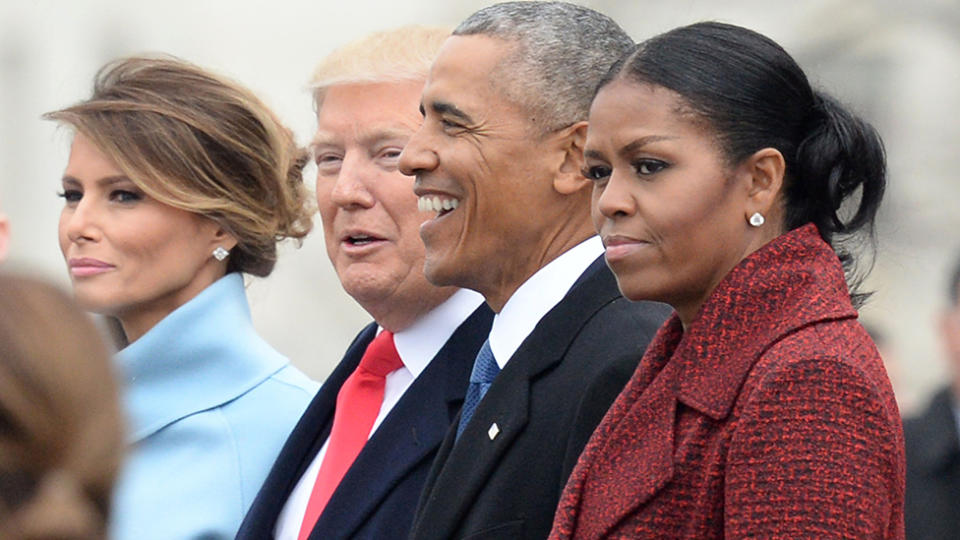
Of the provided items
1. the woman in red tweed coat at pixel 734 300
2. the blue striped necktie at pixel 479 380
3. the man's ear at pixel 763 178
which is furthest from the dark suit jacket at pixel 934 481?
the man's ear at pixel 763 178

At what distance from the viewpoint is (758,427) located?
107 inches

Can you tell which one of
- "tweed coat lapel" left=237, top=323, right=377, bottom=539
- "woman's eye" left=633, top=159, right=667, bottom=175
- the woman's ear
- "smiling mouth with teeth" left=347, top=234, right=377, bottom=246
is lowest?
"tweed coat lapel" left=237, top=323, right=377, bottom=539

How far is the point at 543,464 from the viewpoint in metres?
3.37

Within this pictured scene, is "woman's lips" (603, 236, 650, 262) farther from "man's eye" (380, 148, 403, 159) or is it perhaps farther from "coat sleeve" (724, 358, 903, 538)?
"man's eye" (380, 148, 403, 159)

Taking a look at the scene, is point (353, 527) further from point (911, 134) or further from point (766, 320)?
point (911, 134)

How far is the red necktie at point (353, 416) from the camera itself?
4.20 m

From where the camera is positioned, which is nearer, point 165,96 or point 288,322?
point 165,96

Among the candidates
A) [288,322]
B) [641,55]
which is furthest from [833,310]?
[288,322]

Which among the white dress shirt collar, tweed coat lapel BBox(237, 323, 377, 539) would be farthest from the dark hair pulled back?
tweed coat lapel BBox(237, 323, 377, 539)

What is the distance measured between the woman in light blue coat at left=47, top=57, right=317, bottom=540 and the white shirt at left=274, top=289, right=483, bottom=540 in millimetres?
289

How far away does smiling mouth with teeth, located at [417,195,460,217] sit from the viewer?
12.6 ft

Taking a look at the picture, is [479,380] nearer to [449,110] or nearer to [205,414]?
[449,110]

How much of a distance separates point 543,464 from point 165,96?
1838mm

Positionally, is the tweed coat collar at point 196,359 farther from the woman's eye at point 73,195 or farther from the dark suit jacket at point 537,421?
the dark suit jacket at point 537,421
